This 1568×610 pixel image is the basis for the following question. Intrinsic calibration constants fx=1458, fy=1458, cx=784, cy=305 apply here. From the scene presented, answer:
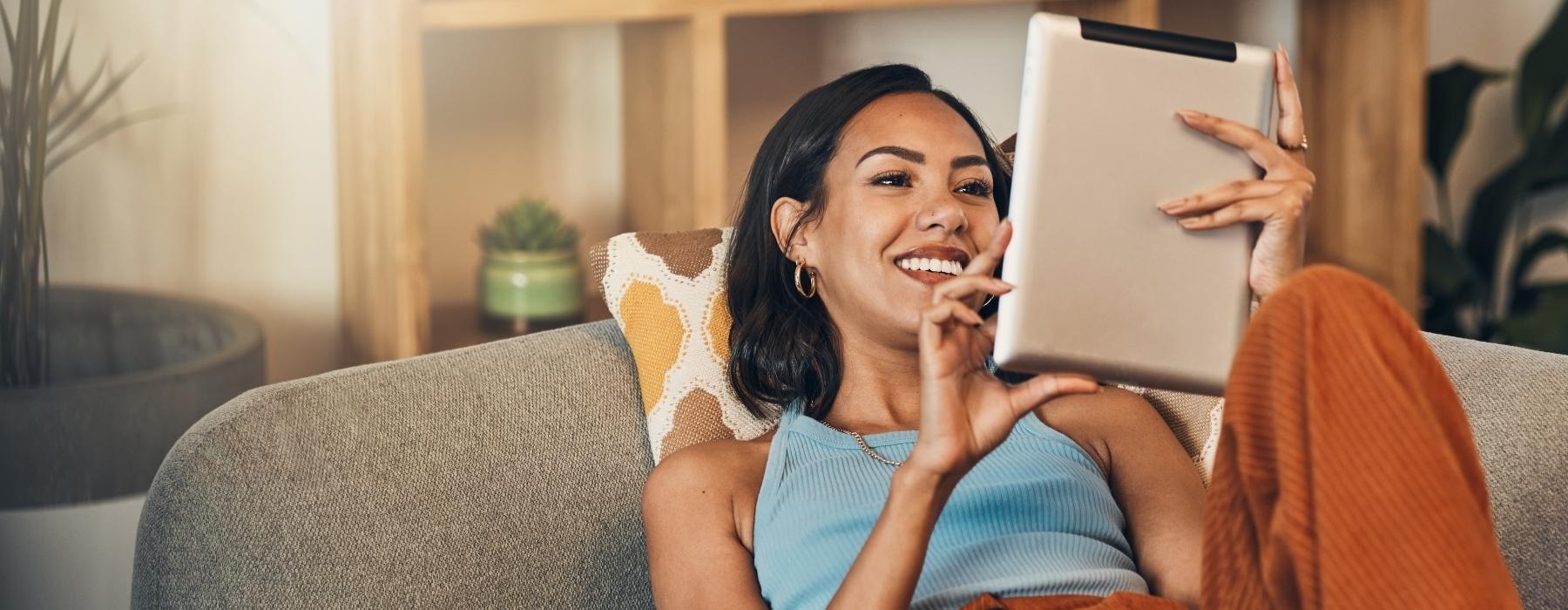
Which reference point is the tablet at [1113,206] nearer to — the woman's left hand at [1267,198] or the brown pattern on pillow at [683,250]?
the woman's left hand at [1267,198]

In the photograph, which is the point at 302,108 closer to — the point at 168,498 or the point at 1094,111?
the point at 168,498

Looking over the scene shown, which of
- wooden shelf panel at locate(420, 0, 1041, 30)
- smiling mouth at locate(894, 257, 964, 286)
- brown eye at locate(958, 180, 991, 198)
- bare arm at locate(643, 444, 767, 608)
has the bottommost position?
bare arm at locate(643, 444, 767, 608)

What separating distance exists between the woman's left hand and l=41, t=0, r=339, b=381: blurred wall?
1.16m

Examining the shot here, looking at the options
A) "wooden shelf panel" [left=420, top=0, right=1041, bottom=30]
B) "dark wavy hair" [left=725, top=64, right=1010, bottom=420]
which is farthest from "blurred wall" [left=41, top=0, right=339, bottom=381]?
"dark wavy hair" [left=725, top=64, right=1010, bottom=420]

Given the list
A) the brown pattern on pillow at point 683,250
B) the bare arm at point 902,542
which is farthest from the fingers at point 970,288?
the brown pattern on pillow at point 683,250

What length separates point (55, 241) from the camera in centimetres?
154

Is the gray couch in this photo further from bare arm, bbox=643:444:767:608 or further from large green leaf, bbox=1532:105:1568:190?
large green leaf, bbox=1532:105:1568:190

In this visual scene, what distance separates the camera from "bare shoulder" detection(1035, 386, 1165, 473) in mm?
1354

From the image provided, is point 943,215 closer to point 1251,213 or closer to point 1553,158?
point 1251,213

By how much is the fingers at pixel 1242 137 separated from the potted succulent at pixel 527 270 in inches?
50.8

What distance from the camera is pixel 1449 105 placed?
2.67 metres

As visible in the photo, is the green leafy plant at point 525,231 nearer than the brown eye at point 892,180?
Answer: No

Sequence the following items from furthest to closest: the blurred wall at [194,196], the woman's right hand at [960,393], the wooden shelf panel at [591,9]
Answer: the wooden shelf panel at [591,9]
the blurred wall at [194,196]
the woman's right hand at [960,393]

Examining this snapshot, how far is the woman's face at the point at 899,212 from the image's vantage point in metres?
1.30
